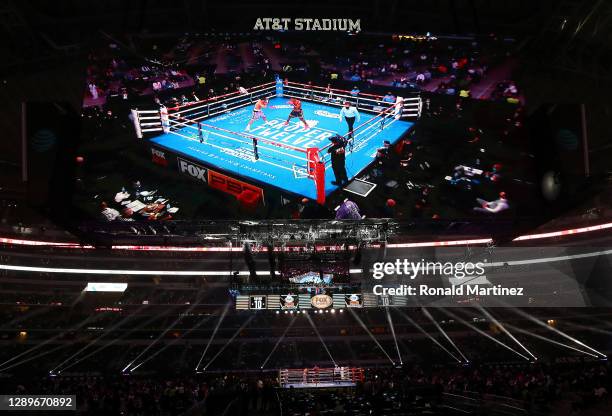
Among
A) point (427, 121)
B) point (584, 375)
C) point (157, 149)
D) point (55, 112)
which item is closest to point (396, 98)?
point (427, 121)

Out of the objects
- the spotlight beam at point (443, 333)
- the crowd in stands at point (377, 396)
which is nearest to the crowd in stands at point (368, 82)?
the crowd in stands at point (377, 396)

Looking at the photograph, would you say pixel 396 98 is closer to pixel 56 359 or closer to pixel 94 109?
pixel 94 109

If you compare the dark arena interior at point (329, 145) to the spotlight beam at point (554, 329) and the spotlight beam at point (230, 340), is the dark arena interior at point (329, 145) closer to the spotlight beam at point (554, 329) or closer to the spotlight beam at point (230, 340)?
the spotlight beam at point (554, 329)

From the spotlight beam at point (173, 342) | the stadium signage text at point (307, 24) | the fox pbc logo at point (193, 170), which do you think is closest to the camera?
the fox pbc logo at point (193, 170)

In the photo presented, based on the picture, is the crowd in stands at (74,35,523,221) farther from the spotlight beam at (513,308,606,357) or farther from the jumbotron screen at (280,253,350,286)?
the spotlight beam at (513,308,606,357)

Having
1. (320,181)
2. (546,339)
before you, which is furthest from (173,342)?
(320,181)

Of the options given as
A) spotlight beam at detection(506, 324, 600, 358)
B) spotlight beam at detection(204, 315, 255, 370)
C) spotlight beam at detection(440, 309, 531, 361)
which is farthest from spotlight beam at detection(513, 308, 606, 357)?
spotlight beam at detection(204, 315, 255, 370)
